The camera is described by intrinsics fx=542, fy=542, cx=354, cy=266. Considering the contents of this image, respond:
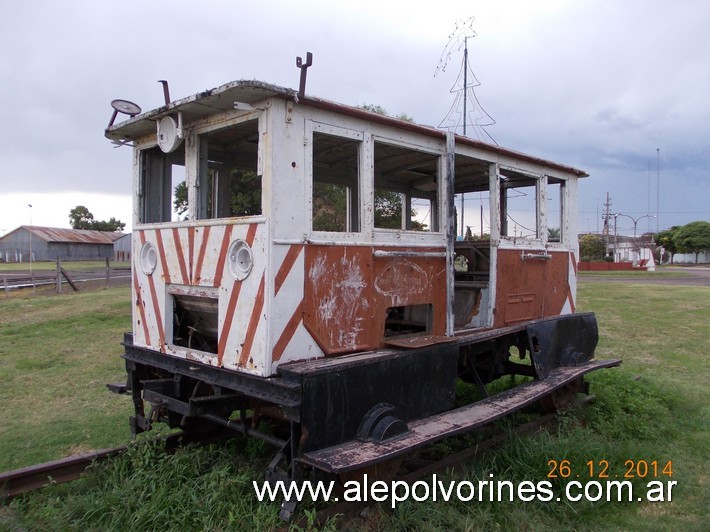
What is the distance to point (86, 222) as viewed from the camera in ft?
235

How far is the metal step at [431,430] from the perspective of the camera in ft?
10.6

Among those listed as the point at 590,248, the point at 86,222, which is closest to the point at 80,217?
the point at 86,222

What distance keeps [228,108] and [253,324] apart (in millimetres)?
1551

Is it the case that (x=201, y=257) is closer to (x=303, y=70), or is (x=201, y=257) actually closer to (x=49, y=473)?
(x=303, y=70)

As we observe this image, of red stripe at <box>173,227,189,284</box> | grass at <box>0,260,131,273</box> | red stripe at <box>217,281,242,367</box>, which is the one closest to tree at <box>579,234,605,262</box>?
grass at <box>0,260,131,273</box>

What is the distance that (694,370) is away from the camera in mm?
8039

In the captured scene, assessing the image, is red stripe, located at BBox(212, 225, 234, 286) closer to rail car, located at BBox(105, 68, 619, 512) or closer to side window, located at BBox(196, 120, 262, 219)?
rail car, located at BBox(105, 68, 619, 512)

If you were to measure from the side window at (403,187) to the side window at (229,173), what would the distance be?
1.21m

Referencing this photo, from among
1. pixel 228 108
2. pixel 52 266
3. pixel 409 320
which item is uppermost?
pixel 228 108

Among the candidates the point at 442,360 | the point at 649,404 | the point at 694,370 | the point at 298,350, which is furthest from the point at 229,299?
the point at 694,370

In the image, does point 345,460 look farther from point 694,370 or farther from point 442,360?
point 694,370

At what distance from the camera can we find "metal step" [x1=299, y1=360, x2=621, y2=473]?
3.24m

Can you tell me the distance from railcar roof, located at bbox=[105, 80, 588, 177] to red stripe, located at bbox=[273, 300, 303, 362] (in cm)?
140

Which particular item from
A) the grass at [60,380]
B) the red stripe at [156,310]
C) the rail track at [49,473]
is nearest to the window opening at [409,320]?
the red stripe at [156,310]
